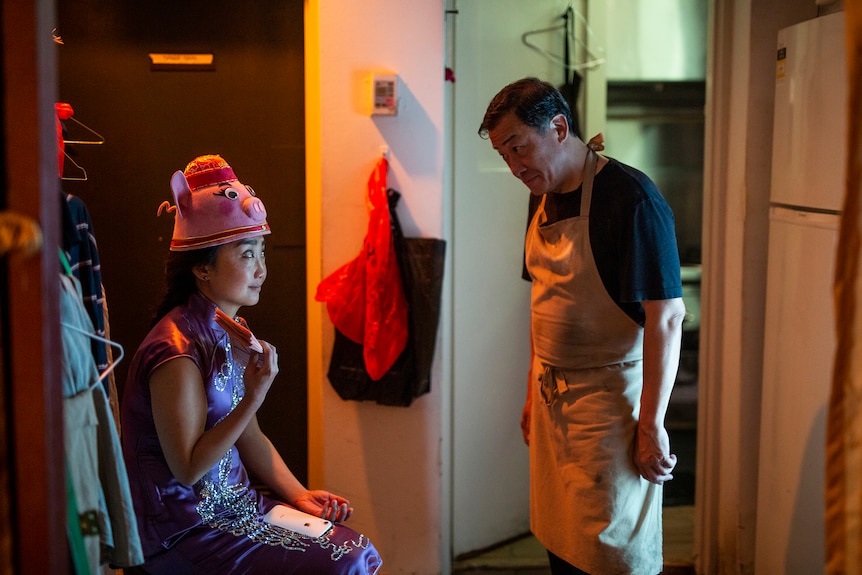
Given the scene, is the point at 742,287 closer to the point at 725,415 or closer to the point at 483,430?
the point at 725,415

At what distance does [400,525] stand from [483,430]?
48 centimetres

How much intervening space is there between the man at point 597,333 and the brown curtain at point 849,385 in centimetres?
79

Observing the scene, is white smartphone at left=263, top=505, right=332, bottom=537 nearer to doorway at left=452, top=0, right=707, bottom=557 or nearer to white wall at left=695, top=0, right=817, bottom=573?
doorway at left=452, top=0, right=707, bottom=557

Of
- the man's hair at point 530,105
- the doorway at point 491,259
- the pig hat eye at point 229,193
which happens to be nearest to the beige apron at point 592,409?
the man's hair at point 530,105

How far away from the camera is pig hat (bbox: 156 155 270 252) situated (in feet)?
6.43

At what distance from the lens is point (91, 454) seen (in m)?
A: 1.29

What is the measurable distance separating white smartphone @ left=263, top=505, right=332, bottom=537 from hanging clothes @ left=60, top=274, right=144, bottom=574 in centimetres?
60

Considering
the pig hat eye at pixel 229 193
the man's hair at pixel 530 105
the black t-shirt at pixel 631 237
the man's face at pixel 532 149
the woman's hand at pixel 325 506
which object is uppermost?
the man's hair at pixel 530 105

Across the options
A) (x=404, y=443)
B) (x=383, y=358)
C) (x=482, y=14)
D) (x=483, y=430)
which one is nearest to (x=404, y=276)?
(x=383, y=358)

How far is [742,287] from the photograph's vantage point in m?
2.78

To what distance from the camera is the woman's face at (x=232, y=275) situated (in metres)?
1.99

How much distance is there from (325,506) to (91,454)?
87 cm

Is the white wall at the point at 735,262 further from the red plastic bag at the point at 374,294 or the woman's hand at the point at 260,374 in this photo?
the woman's hand at the point at 260,374

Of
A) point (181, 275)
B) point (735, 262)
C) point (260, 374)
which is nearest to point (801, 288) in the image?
point (735, 262)
